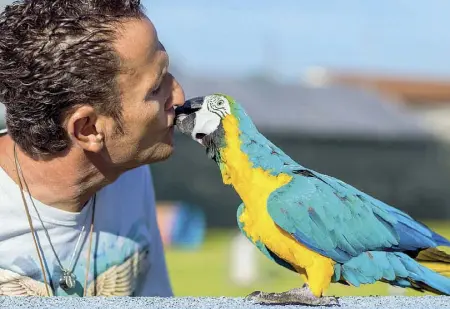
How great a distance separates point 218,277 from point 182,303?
6248 mm

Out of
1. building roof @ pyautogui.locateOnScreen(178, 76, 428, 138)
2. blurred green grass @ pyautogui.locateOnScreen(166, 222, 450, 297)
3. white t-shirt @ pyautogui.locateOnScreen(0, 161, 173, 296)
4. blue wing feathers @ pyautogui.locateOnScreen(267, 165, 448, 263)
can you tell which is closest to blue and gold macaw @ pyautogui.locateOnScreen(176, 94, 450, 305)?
blue wing feathers @ pyautogui.locateOnScreen(267, 165, 448, 263)

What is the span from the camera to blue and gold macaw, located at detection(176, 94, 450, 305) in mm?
1398

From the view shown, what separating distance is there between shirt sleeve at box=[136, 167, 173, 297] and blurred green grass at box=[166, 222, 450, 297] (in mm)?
2875

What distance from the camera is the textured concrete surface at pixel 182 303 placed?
1.19 meters

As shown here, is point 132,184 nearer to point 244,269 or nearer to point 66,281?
point 66,281

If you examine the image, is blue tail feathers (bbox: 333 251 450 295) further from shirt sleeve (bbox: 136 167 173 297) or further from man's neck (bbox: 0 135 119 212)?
shirt sleeve (bbox: 136 167 173 297)

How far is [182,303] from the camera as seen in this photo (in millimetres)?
1208

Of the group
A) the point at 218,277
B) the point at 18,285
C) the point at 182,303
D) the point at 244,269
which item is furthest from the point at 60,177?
the point at 218,277

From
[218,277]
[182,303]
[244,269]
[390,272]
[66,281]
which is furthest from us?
[218,277]

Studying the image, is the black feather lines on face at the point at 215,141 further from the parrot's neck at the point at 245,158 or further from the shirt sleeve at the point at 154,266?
the shirt sleeve at the point at 154,266

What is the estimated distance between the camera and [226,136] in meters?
1.46

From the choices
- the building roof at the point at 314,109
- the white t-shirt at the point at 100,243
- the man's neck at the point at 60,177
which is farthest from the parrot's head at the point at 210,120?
the building roof at the point at 314,109

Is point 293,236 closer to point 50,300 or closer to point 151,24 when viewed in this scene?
point 50,300

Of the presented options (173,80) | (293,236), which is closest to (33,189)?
(173,80)
